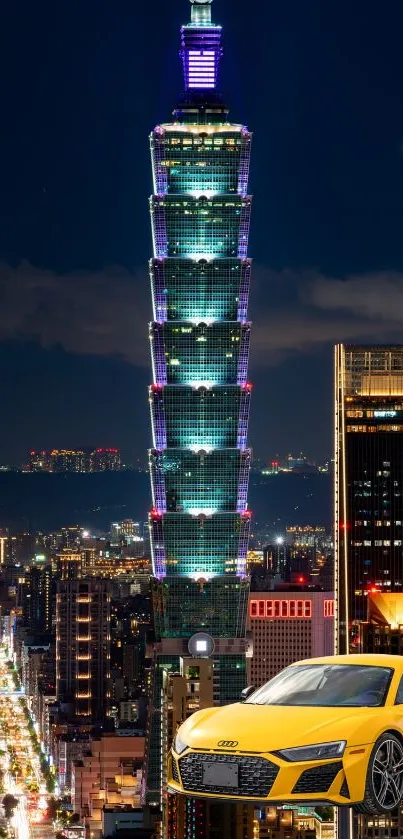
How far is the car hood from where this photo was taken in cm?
604

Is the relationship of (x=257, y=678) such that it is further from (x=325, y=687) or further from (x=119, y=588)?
(x=325, y=687)

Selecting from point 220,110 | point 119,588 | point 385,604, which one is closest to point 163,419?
point 220,110

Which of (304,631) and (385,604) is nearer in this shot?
(385,604)

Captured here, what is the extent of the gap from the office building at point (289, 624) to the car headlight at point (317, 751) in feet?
238

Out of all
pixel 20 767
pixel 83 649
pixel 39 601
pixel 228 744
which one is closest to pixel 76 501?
pixel 39 601

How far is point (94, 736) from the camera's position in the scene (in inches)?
2689

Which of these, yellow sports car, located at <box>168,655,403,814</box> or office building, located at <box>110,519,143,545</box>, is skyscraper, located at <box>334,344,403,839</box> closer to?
yellow sports car, located at <box>168,655,403,814</box>

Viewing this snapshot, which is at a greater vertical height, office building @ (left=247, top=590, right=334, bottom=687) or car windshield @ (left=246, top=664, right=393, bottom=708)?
office building @ (left=247, top=590, right=334, bottom=687)

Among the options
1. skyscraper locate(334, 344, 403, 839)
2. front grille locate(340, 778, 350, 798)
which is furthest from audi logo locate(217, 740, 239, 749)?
skyscraper locate(334, 344, 403, 839)

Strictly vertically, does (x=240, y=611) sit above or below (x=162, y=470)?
below

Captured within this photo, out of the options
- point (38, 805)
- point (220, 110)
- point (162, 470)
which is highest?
point (220, 110)

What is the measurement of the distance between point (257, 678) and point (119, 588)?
99.5 ft

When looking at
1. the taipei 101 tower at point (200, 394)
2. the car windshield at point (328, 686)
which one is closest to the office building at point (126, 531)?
the taipei 101 tower at point (200, 394)

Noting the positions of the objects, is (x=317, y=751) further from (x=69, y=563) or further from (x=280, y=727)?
(x=69, y=563)
